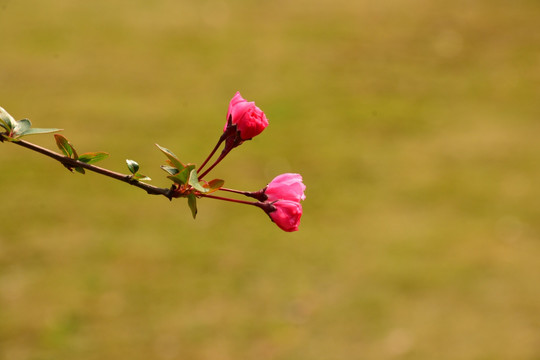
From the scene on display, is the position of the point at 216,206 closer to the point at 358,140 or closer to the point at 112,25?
the point at 358,140

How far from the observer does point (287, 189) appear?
1.04 meters

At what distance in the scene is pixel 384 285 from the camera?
375 centimetres

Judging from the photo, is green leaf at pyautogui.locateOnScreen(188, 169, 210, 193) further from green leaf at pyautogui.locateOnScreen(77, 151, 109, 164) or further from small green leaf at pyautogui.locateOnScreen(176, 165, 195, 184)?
green leaf at pyautogui.locateOnScreen(77, 151, 109, 164)

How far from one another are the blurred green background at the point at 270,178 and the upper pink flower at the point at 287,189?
7.67 ft

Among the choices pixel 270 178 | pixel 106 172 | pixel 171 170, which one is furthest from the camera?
pixel 270 178

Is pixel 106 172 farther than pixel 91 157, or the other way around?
pixel 91 157

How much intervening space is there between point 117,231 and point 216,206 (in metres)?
0.63

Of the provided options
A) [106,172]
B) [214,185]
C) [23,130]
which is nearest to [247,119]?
[214,185]

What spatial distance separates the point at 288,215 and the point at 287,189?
4 cm

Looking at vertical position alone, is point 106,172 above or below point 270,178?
below

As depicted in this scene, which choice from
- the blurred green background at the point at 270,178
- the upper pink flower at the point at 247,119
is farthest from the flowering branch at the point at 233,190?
the blurred green background at the point at 270,178

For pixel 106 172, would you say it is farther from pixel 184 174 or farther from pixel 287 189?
pixel 287 189

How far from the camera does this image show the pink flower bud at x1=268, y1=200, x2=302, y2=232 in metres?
1.01

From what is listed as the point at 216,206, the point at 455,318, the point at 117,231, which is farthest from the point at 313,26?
the point at 455,318
